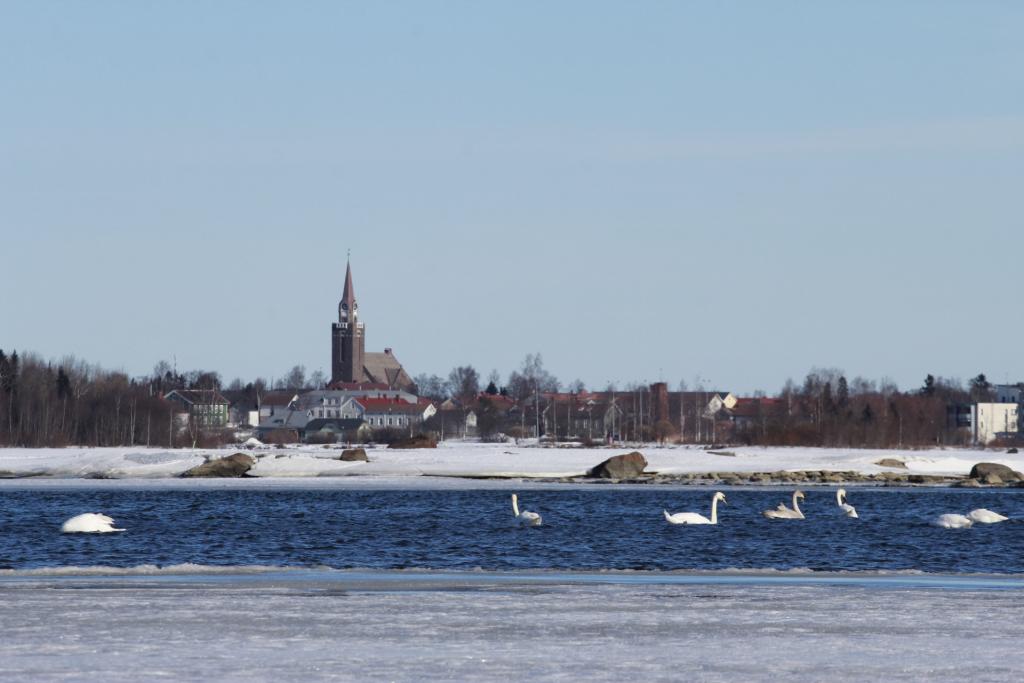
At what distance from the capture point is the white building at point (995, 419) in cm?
18125

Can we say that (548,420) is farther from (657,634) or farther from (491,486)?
(657,634)

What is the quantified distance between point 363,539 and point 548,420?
141337mm

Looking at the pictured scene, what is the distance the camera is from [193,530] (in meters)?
38.8

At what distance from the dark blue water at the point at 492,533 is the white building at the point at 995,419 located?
12631 centimetres

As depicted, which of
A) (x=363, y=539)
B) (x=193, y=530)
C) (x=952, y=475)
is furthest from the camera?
(x=952, y=475)

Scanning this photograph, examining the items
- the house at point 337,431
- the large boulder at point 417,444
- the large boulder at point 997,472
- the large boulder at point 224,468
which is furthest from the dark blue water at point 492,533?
the house at point 337,431

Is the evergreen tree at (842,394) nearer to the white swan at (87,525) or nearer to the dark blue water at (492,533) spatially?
the dark blue water at (492,533)

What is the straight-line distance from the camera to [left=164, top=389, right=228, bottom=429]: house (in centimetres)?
16362

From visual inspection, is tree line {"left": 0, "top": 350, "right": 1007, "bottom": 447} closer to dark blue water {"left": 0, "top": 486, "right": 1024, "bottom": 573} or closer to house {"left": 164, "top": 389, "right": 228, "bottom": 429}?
house {"left": 164, "top": 389, "right": 228, "bottom": 429}

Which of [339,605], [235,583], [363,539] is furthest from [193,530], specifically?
[339,605]

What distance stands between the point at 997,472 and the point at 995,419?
117m

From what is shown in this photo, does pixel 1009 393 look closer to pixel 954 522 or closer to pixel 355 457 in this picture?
pixel 355 457

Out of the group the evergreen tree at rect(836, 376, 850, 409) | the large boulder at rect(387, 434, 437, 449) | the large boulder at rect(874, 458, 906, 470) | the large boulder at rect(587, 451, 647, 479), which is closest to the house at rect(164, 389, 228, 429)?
the large boulder at rect(387, 434, 437, 449)

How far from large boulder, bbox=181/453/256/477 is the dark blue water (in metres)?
11.9
